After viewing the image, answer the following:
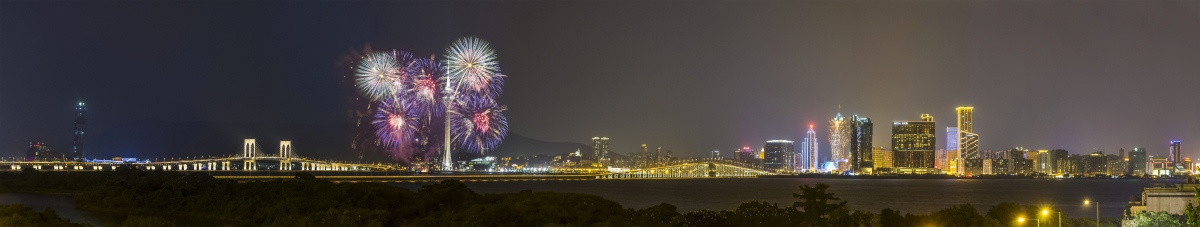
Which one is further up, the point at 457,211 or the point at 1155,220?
the point at 457,211

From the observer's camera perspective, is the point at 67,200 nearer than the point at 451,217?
No

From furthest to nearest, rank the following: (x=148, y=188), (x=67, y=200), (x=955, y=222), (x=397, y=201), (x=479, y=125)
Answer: (x=479, y=125), (x=67, y=200), (x=148, y=188), (x=397, y=201), (x=955, y=222)

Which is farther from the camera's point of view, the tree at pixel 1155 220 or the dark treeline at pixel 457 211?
the tree at pixel 1155 220

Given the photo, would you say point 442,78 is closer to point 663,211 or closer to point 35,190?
point 35,190

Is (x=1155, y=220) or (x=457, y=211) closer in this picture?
(x=1155, y=220)

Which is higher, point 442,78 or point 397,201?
point 442,78

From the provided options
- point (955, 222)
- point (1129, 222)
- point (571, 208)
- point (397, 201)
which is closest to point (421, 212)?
point (397, 201)

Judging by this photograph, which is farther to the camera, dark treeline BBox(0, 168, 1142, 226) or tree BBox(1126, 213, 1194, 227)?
tree BBox(1126, 213, 1194, 227)

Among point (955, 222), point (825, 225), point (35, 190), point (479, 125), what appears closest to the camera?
point (825, 225)
